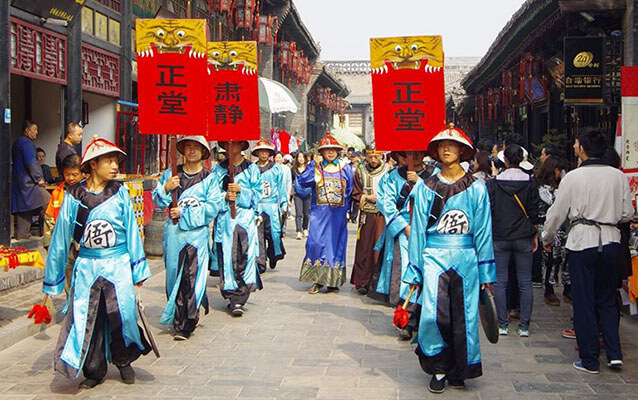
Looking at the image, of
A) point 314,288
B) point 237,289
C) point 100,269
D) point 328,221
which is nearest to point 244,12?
point 328,221

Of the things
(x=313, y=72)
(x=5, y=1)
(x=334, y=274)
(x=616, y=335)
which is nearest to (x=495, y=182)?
(x=616, y=335)

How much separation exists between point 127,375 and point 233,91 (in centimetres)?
405

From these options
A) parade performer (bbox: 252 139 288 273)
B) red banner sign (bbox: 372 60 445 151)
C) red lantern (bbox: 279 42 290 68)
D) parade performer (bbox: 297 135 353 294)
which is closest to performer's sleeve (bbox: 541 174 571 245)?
red banner sign (bbox: 372 60 445 151)

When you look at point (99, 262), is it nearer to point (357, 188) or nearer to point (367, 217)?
point (367, 217)

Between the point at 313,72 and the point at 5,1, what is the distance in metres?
25.5

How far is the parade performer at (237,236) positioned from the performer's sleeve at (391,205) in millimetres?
1510

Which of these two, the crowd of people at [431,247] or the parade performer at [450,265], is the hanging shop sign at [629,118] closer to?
the crowd of people at [431,247]

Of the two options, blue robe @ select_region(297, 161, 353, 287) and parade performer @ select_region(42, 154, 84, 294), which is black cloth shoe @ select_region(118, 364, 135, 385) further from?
blue robe @ select_region(297, 161, 353, 287)

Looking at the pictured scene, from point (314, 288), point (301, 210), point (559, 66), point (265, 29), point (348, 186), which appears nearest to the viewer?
point (314, 288)

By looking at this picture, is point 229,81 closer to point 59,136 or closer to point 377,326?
point 377,326

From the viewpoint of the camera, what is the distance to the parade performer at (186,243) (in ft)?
24.6

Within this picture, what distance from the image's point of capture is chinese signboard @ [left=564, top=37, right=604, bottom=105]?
11.8 meters

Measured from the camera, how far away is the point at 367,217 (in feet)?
32.7

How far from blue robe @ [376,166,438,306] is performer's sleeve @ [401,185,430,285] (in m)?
2.00
